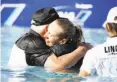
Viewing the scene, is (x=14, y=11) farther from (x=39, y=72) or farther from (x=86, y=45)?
(x=86, y=45)

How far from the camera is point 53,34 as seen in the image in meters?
3.51

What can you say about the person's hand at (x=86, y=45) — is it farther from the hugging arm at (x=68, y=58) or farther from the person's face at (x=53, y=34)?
the person's face at (x=53, y=34)

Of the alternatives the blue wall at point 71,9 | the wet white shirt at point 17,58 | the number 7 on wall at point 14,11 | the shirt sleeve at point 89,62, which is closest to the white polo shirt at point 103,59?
the shirt sleeve at point 89,62

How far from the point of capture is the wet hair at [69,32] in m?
3.45

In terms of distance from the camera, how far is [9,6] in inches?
154

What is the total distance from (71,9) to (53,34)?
331 millimetres

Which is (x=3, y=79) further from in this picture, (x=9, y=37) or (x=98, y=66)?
(x=98, y=66)

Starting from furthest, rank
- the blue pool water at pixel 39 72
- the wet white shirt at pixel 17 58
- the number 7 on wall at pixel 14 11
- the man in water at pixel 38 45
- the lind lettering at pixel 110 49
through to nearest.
→ the number 7 on wall at pixel 14 11, the wet white shirt at pixel 17 58, the man in water at pixel 38 45, the blue pool water at pixel 39 72, the lind lettering at pixel 110 49

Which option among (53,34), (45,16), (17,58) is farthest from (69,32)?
(17,58)

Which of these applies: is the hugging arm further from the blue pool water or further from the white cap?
the white cap

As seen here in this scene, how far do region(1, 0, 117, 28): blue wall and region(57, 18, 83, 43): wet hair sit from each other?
12 centimetres

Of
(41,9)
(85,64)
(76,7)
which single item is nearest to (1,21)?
(41,9)

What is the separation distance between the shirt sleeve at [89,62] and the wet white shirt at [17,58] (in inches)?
23.5

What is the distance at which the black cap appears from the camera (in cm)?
352
